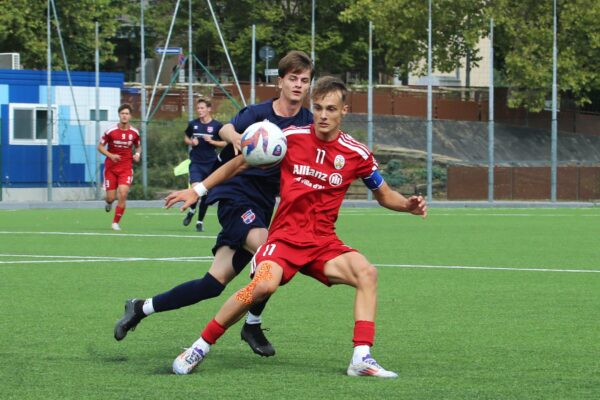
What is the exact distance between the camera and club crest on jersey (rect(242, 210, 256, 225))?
8828 mm

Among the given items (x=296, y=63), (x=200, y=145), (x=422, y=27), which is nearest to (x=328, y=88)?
(x=296, y=63)

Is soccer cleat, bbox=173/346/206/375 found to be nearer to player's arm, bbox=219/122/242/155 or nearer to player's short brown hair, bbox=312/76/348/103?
player's arm, bbox=219/122/242/155

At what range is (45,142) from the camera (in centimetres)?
3997

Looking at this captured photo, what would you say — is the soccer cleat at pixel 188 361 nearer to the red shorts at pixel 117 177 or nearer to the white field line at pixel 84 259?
the white field line at pixel 84 259

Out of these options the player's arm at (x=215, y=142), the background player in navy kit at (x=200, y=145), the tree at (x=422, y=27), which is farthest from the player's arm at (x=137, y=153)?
the tree at (x=422, y=27)

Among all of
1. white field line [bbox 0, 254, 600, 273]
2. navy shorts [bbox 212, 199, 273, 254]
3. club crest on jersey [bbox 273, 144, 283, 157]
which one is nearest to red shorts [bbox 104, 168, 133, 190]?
white field line [bbox 0, 254, 600, 273]

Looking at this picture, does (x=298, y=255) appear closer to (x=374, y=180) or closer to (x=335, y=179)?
(x=335, y=179)

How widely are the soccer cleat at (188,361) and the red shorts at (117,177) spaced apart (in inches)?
638

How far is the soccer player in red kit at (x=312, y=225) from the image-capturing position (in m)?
8.02

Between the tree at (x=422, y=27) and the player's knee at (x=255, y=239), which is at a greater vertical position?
the tree at (x=422, y=27)

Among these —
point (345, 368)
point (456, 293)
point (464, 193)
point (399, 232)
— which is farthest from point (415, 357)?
point (464, 193)

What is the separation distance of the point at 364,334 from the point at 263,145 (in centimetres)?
124

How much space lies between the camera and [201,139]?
23.8 metres

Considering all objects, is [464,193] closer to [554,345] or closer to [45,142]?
[45,142]
